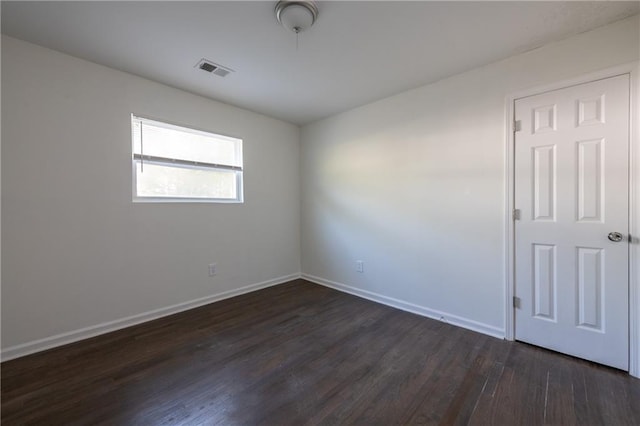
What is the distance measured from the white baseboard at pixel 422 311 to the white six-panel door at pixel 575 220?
8.8 inches

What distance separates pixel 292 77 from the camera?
2.55m

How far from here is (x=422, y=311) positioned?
273 centimetres

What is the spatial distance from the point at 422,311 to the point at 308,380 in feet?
5.15

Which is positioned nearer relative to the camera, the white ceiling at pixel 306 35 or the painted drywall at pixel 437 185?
the white ceiling at pixel 306 35

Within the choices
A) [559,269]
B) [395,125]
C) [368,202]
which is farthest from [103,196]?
[559,269]

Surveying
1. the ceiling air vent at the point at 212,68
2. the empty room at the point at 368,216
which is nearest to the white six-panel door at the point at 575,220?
the empty room at the point at 368,216

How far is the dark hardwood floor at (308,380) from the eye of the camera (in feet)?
4.73

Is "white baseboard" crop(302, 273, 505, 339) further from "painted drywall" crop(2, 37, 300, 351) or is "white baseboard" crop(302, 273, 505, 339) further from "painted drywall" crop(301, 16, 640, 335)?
"painted drywall" crop(2, 37, 300, 351)

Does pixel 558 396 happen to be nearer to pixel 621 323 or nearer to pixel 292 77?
pixel 621 323

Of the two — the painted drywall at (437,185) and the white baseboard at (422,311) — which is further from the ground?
the painted drywall at (437,185)

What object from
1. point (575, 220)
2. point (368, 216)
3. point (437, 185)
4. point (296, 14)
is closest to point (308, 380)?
point (368, 216)

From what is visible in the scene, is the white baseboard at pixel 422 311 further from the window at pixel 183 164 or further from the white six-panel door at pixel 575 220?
the window at pixel 183 164

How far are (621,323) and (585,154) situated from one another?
1.25 m

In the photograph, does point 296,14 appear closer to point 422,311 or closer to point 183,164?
point 183,164
